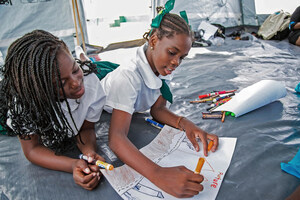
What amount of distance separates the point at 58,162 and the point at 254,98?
802 mm

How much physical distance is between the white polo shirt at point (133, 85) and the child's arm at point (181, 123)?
53 millimetres

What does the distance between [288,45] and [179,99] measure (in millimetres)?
1719

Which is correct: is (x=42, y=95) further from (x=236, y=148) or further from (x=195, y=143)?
(x=236, y=148)

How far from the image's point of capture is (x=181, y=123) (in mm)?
824

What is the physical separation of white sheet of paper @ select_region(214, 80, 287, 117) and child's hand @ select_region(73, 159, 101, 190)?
592 mm

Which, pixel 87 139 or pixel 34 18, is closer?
pixel 87 139

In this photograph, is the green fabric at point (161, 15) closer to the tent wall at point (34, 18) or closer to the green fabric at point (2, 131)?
the green fabric at point (2, 131)

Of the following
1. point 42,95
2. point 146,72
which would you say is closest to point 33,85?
point 42,95

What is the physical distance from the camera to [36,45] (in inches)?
22.5

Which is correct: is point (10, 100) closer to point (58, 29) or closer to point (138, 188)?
point (138, 188)

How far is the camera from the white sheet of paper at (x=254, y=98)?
0.93 metres

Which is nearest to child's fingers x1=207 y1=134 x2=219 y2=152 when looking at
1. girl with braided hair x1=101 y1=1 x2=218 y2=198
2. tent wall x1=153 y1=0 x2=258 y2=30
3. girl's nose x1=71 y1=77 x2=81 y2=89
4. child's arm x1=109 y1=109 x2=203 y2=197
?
girl with braided hair x1=101 y1=1 x2=218 y2=198

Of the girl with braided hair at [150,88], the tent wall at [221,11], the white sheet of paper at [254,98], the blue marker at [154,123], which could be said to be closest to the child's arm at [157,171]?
the girl with braided hair at [150,88]

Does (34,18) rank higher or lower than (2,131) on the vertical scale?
higher
